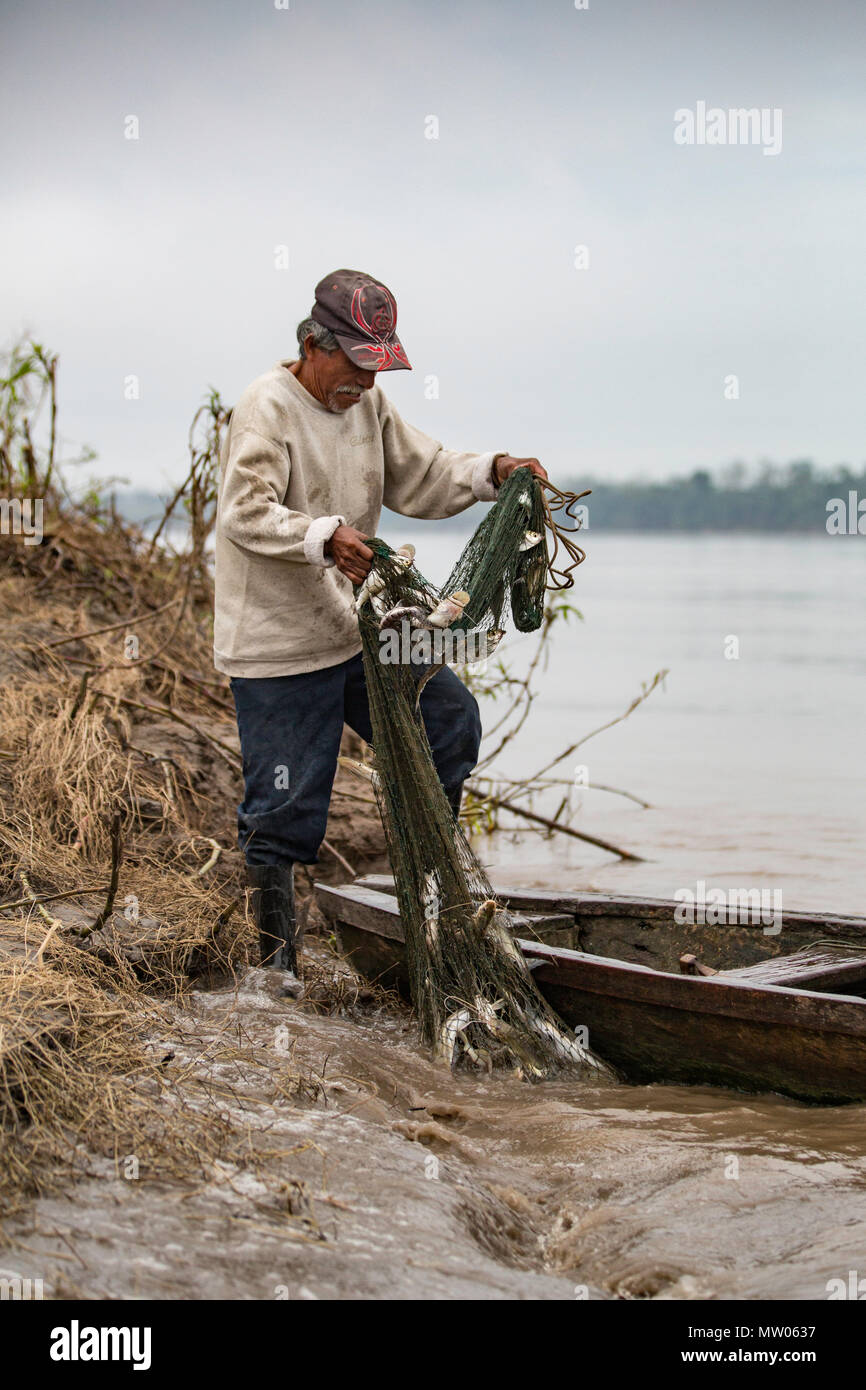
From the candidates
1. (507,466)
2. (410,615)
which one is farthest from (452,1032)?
(507,466)

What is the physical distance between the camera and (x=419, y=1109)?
11.0 ft

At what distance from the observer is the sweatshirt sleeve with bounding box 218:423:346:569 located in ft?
12.3

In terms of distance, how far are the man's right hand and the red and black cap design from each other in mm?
549

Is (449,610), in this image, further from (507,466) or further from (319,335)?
(319,335)

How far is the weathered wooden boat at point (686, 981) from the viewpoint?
3311mm

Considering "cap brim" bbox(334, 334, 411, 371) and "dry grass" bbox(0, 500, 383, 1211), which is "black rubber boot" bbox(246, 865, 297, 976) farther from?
"cap brim" bbox(334, 334, 411, 371)

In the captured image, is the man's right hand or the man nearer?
the man's right hand

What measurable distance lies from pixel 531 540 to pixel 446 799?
33.0 inches

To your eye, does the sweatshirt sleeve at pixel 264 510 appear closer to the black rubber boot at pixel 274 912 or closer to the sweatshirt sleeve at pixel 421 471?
the sweatshirt sleeve at pixel 421 471

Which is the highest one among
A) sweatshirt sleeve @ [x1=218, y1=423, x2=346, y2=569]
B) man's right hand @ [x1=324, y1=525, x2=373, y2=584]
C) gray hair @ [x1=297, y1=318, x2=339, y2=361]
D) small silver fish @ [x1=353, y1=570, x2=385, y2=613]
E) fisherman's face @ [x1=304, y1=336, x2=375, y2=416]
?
gray hair @ [x1=297, y1=318, x2=339, y2=361]

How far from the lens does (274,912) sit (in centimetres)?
420

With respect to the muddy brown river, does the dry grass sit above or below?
above

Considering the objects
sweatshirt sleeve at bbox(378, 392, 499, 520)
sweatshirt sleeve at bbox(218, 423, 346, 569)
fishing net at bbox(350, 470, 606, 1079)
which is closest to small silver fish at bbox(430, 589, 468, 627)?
fishing net at bbox(350, 470, 606, 1079)
